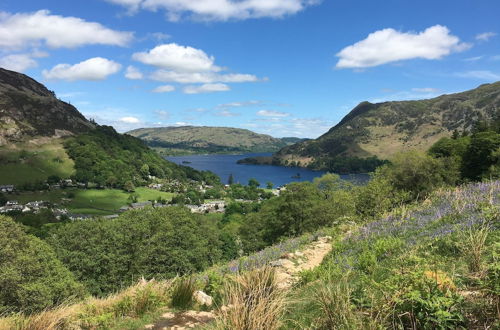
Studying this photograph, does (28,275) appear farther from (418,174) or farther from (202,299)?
(418,174)

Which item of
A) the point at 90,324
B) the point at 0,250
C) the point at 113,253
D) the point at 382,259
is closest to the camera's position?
the point at 90,324

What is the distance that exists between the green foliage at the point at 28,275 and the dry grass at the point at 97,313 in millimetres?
14531

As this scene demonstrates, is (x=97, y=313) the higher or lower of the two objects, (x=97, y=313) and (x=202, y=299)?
the lower

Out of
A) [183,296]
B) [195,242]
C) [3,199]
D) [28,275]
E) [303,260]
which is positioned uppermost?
[183,296]

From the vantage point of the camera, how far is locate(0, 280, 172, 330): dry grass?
771 centimetres

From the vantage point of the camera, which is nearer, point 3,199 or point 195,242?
point 195,242

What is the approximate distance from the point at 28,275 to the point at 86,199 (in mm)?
170666

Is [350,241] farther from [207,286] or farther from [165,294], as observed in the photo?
[165,294]

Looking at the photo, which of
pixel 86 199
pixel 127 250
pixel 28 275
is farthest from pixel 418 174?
pixel 86 199

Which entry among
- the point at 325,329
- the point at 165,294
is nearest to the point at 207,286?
the point at 165,294

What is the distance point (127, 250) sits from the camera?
124 ft

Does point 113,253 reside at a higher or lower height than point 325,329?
lower

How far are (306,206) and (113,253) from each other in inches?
1159

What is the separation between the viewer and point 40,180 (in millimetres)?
196500
